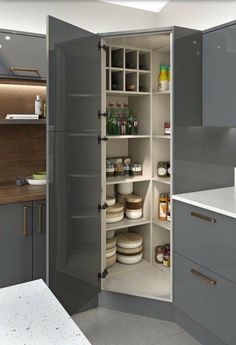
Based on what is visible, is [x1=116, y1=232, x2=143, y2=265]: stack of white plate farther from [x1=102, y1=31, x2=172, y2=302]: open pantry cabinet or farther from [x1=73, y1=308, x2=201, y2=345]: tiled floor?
[x1=73, y1=308, x2=201, y2=345]: tiled floor

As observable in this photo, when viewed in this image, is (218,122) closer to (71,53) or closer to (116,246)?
(71,53)

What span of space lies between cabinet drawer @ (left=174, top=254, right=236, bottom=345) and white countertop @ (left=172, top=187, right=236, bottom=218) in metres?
0.39

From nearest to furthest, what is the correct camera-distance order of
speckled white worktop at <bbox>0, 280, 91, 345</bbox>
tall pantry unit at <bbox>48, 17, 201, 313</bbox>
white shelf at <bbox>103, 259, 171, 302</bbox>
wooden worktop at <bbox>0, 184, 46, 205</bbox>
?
1. speckled white worktop at <bbox>0, 280, 91, 345</bbox>
2. tall pantry unit at <bbox>48, 17, 201, 313</bbox>
3. wooden worktop at <bbox>0, 184, 46, 205</bbox>
4. white shelf at <bbox>103, 259, 171, 302</bbox>

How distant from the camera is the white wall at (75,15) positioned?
2637mm

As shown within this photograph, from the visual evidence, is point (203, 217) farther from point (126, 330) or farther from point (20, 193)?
point (20, 193)

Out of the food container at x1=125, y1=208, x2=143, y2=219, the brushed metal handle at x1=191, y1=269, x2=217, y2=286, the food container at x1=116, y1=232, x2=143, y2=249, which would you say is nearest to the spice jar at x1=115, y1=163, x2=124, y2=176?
the food container at x1=125, y1=208, x2=143, y2=219

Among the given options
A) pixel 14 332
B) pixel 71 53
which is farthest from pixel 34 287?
pixel 71 53

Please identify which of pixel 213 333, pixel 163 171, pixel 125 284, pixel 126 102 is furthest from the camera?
pixel 126 102

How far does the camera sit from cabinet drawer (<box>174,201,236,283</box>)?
1811mm

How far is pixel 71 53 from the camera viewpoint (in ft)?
6.84

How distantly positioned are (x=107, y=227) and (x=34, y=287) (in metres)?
1.66

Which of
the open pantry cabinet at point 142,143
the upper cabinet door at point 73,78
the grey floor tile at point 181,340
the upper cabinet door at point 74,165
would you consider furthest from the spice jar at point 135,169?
the grey floor tile at point 181,340

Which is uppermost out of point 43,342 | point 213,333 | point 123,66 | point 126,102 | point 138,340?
point 123,66

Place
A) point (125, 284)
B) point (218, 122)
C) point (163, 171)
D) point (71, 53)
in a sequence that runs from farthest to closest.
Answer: point (163, 171) → point (125, 284) → point (218, 122) → point (71, 53)
